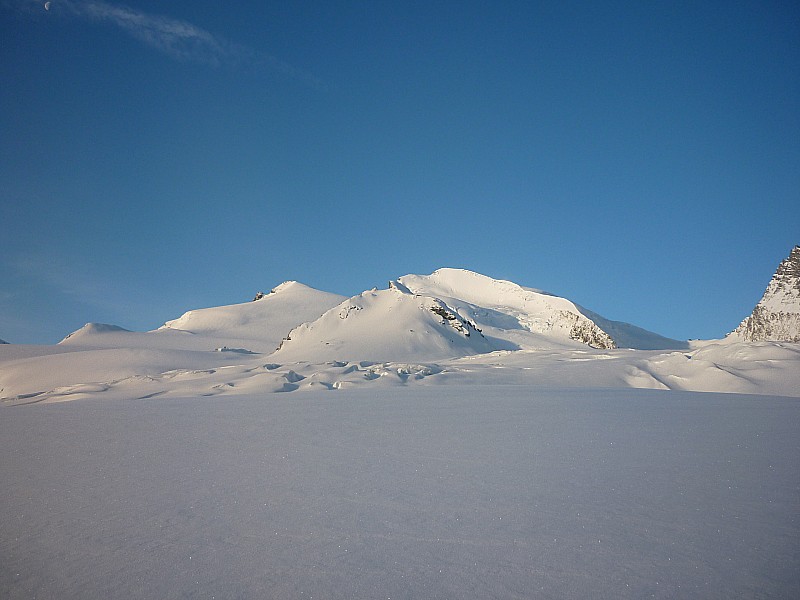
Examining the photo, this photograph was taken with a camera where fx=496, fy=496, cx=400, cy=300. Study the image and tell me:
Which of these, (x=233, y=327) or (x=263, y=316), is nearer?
(x=233, y=327)

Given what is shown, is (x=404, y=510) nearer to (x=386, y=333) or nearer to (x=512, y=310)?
(x=386, y=333)

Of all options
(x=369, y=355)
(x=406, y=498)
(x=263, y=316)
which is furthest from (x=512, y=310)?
(x=406, y=498)

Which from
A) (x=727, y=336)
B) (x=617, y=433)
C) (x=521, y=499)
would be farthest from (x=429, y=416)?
(x=727, y=336)

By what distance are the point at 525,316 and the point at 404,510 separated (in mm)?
59068

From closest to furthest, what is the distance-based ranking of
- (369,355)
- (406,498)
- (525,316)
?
(406,498)
(369,355)
(525,316)

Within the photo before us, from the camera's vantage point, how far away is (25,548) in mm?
2164

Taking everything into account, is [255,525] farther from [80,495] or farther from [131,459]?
[131,459]

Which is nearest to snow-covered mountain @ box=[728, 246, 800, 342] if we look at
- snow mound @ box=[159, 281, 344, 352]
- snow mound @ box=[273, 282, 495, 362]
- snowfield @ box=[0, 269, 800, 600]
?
snow mound @ box=[273, 282, 495, 362]

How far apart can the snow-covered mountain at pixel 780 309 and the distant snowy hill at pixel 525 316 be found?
1328cm

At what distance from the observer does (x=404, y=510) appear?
2.52m

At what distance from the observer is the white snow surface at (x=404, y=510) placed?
1.86 metres

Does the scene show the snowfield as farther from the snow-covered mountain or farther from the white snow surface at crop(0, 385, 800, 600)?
the snow-covered mountain

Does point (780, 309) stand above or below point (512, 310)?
below

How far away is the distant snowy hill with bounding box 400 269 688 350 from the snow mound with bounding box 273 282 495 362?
770cm
